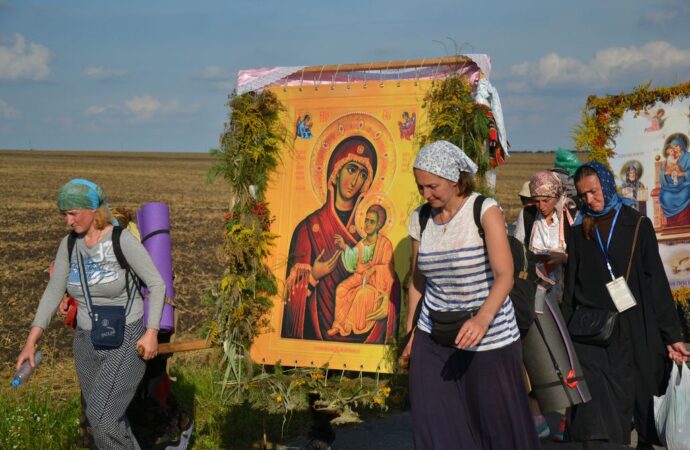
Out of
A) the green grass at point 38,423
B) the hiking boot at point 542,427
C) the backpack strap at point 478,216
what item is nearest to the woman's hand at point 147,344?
the green grass at point 38,423

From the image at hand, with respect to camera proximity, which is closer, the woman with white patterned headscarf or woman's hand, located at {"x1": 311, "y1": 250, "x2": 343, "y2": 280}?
the woman with white patterned headscarf

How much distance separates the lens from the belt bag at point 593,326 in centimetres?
570

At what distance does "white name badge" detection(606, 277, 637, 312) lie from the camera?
225 inches

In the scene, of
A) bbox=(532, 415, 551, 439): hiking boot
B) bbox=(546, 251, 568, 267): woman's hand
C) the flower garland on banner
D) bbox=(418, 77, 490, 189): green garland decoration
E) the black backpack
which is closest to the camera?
the black backpack

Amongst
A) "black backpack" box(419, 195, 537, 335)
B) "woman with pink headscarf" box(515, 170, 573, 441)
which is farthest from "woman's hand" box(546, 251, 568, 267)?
"black backpack" box(419, 195, 537, 335)

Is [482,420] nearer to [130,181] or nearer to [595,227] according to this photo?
[595,227]

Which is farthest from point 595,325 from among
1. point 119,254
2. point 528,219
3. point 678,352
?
point 119,254

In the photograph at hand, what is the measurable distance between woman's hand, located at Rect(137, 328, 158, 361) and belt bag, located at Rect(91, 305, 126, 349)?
11 cm

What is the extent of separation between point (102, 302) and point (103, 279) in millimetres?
130

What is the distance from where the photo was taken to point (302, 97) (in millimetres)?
6250

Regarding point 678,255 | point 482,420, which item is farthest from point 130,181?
point 482,420

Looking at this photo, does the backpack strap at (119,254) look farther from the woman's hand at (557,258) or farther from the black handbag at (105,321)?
the woman's hand at (557,258)

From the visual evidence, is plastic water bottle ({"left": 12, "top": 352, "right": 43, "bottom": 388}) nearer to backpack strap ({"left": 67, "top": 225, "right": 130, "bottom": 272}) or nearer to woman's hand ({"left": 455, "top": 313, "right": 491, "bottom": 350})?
backpack strap ({"left": 67, "top": 225, "right": 130, "bottom": 272})

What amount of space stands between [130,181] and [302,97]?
46.9 meters
